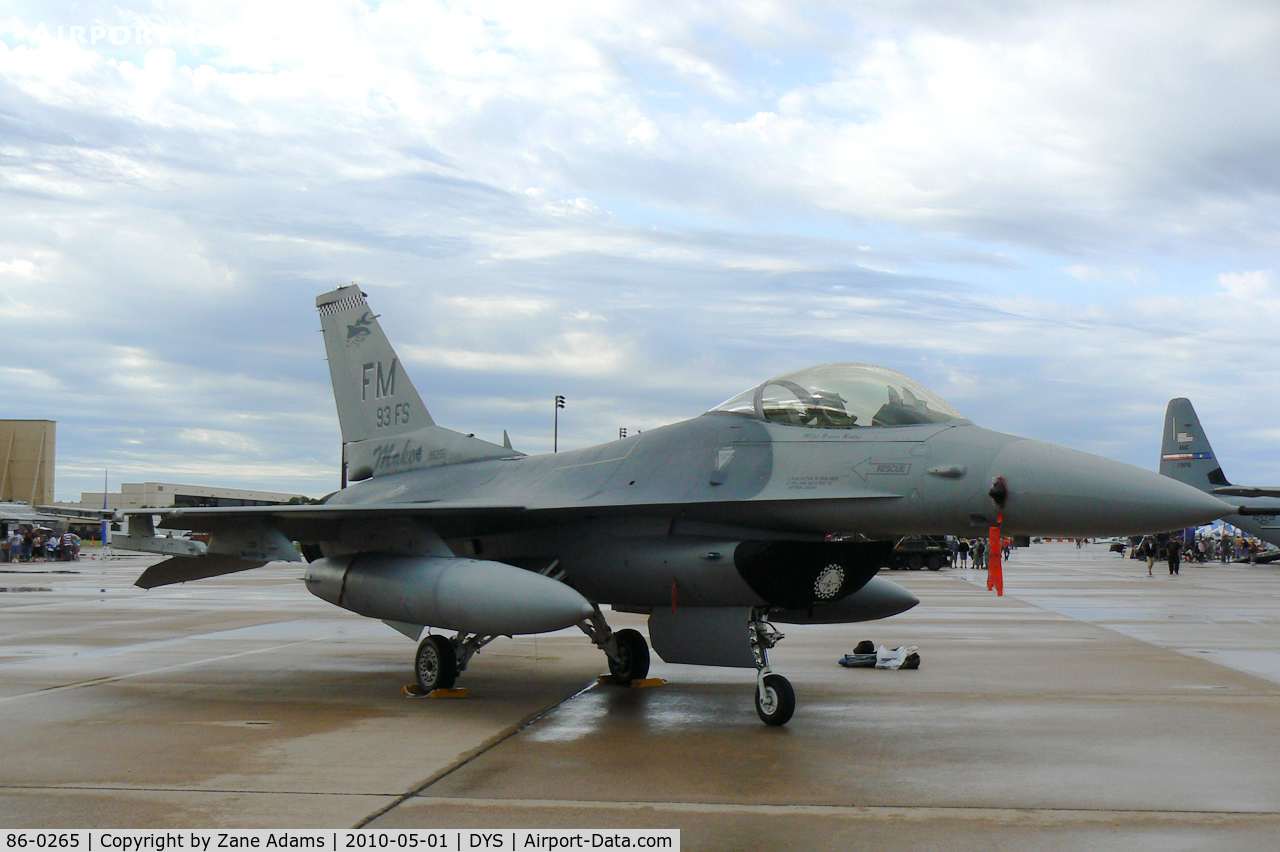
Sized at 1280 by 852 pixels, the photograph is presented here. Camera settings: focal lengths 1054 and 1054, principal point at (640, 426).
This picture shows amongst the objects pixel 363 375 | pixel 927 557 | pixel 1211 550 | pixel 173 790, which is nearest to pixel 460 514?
pixel 173 790

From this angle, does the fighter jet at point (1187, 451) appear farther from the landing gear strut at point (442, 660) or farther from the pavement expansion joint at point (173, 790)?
the pavement expansion joint at point (173, 790)

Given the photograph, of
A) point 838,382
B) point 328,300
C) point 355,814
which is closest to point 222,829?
point 355,814

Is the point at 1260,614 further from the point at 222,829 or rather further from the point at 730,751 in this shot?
the point at 222,829

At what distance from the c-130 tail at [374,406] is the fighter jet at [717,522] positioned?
3.52 feet

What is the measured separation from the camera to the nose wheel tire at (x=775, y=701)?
764 centimetres

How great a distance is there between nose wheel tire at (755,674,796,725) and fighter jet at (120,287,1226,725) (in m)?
0.02

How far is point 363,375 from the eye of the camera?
41.4ft

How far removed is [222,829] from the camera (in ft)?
16.1

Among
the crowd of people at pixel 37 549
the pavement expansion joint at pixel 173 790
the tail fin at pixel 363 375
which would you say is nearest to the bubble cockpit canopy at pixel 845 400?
the pavement expansion joint at pixel 173 790

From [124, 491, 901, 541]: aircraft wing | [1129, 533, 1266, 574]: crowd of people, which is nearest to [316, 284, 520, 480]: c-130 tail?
[124, 491, 901, 541]: aircraft wing

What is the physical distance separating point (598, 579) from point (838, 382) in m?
2.67

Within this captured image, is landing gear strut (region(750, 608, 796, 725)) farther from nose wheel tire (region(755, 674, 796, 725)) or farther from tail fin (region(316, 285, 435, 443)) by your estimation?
tail fin (region(316, 285, 435, 443))

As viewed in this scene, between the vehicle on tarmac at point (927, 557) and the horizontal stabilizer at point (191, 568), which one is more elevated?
the horizontal stabilizer at point (191, 568)

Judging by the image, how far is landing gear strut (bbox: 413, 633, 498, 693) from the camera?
31.0ft
